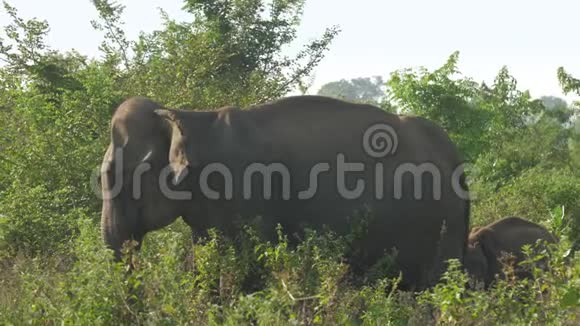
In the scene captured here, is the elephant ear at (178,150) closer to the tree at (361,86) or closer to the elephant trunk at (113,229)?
the elephant trunk at (113,229)

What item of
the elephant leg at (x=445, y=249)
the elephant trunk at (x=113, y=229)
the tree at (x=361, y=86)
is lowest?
the elephant leg at (x=445, y=249)

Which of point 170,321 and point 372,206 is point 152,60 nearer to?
point 372,206

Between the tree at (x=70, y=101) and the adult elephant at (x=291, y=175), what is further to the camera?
the tree at (x=70, y=101)

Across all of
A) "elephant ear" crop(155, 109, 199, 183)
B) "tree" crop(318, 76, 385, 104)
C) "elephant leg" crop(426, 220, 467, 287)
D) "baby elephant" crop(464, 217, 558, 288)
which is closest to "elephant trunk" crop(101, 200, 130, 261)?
"elephant ear" crop(155, 109, 199, 183)

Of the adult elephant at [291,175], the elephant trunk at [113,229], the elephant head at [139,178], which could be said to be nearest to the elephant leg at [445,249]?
the adult elephant at [291,175]

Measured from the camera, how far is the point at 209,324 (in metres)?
6.91

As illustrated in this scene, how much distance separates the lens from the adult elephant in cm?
866

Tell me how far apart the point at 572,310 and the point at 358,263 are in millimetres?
2524

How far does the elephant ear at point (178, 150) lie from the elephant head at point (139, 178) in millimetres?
72

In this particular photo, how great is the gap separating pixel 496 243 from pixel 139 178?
12.5ft

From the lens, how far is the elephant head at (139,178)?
8.77m

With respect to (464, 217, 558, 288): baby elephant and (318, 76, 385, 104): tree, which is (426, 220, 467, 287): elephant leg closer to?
(464, 217, 558, 288): baby elephant

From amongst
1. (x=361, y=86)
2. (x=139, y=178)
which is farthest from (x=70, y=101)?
(x=361, y=86)

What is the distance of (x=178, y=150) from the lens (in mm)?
8656
